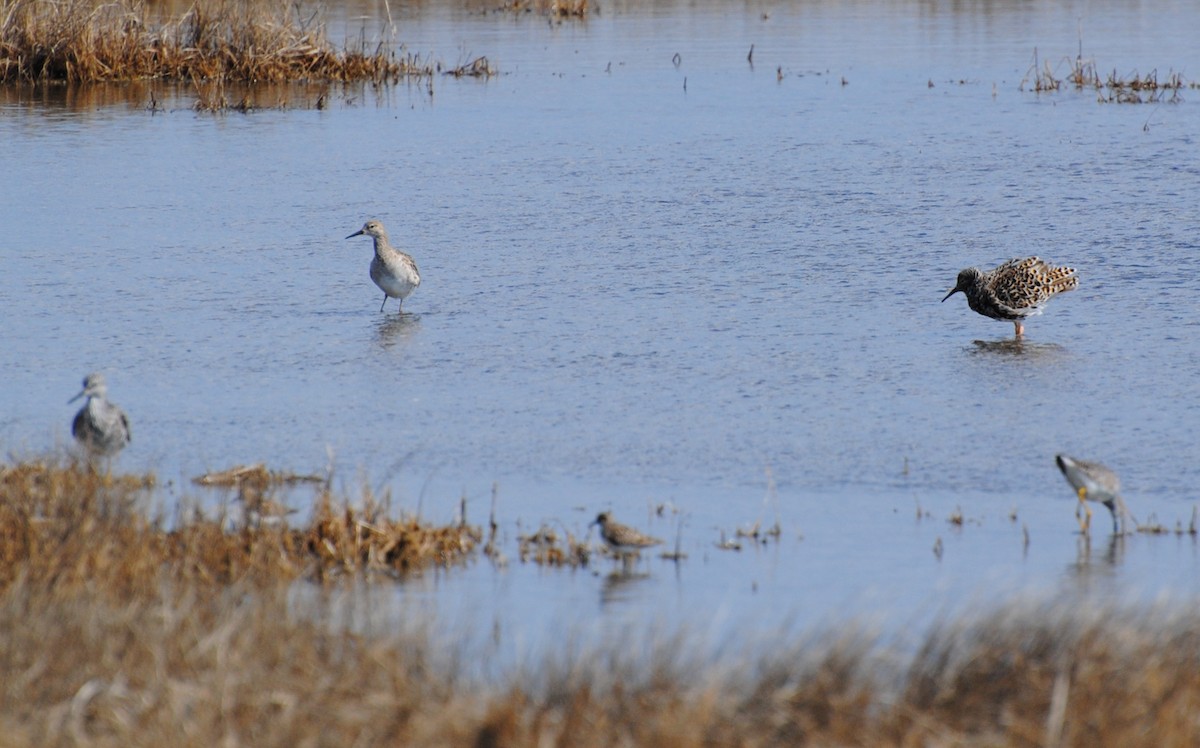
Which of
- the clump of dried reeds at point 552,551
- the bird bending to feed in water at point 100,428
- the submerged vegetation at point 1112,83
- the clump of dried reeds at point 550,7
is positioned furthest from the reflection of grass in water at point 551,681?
the clump of dried reeds at point 550,7

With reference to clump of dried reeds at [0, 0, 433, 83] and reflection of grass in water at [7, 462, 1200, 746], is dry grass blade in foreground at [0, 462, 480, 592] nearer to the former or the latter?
reflection of grass in water at [7, 462, 1200, 746]

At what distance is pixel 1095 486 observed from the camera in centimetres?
804

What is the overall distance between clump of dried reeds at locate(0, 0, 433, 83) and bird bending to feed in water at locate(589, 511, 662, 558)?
21311 millimetres

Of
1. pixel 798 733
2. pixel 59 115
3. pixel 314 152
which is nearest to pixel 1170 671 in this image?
pixel 798 733

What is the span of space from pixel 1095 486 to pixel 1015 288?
4399 mm

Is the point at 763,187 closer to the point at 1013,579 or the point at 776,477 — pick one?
the point at 776,477

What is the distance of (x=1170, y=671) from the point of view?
555 centimetres

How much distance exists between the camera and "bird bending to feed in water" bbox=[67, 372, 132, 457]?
8.47 m

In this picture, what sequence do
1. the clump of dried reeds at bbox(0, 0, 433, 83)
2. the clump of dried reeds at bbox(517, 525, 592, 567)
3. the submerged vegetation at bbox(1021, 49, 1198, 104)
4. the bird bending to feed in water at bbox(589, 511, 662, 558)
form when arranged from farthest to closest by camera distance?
the clump of dried reeds at bbox(0, 0, 433, 83) → the submerged vegetation at bbox(1021, 49, 1198, 104) → the clump of dried reeds at bbox(517, 525, 592, 567) → the bird bending to feed in water at bbox(589, 511, 662, 558)

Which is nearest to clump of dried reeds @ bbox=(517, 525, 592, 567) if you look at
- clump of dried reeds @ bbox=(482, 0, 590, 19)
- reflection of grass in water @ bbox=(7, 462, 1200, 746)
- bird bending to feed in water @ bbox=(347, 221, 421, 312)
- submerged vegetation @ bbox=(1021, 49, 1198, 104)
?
reflection of grass in water @ bbox=(7, 462, 1200, 746)

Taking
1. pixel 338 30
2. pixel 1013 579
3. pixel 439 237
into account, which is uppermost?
pixel 338 30

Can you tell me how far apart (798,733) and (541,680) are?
0.90m

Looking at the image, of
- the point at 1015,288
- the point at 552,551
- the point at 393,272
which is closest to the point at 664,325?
the point at 393,272

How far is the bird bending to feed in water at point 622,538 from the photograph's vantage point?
7.54 m
